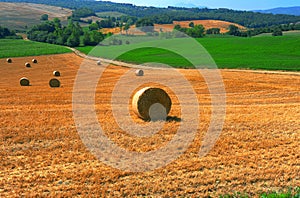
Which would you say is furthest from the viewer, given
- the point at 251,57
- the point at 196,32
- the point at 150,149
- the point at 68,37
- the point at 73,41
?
the point at 196,32

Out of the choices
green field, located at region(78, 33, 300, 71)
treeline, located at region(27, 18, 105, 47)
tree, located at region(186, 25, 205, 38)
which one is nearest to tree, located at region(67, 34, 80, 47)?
treeline, located at region(27, 18, 105, 47)

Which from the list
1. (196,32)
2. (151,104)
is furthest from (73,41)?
(151,104)

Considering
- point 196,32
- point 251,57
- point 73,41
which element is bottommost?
point 251,57

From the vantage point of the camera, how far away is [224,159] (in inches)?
399

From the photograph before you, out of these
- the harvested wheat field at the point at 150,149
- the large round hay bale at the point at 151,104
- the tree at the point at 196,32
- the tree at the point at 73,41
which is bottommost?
the harvested wheat field at the point at 150,149

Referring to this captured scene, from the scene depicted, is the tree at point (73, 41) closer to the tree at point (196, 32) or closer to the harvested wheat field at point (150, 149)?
the tree at point (196, 32)

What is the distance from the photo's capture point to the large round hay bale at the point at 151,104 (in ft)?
46.1

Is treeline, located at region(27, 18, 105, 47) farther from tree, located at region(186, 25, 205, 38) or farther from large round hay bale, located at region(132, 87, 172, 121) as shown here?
large round hay bale, located at region(132, 87, 172, 121)

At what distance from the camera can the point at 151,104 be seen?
1424 cm

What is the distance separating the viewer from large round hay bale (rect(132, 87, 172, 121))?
14.1 metres

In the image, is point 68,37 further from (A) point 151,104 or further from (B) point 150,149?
(B) point 150,149

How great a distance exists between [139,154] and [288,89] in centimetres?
1856

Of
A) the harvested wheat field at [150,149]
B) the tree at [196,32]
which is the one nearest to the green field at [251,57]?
the harvested wheat field at [150,149]

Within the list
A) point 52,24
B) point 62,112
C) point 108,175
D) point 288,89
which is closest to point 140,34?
point 52,24
